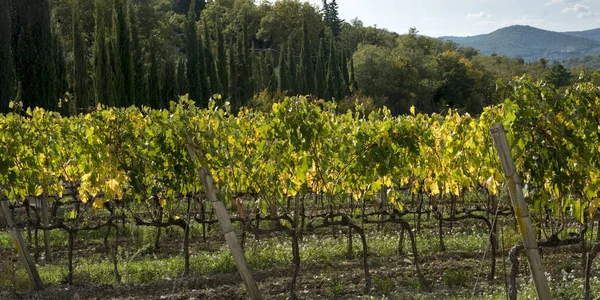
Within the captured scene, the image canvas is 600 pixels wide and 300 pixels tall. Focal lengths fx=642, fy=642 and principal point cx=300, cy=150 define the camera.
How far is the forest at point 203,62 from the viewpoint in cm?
2212

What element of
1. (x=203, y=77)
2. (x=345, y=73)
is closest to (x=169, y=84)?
(x=203, y=77)

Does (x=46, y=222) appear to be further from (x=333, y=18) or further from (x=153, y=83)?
(x=333, y=18)

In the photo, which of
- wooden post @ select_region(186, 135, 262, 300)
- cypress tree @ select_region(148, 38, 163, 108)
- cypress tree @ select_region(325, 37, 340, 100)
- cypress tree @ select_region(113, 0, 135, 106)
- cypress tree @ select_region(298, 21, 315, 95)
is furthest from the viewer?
cypress tree @ select_region(325, 37, 340, 100)

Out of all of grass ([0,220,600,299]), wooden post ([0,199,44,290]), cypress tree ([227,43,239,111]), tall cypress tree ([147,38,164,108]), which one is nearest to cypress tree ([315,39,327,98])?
cypress tree ([227,43,239,111])

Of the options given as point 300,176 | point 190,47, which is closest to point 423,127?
point 300,176

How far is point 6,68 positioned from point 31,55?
2.10 metres

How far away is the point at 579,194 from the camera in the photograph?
475 centimetres

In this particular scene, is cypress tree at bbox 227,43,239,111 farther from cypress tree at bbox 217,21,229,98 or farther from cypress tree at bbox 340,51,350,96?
cypress tree at bbox 340,51,350,96

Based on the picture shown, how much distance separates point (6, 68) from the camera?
20016 mm

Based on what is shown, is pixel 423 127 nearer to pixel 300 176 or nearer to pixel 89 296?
pixel 300 176

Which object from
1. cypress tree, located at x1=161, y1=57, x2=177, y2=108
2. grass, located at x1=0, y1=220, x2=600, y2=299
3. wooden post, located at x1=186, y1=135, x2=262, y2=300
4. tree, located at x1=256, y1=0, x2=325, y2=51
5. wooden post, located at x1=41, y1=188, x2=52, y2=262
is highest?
tree, located at x1=256, y1=0, x2=325, y2=51

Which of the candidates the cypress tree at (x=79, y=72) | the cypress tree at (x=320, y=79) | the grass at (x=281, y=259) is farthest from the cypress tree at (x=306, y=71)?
the grass at (x=281, y=259)

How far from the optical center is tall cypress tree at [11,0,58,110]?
71.8ft

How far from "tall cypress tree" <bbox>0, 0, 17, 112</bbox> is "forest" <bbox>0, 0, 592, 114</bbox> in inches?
1.2
